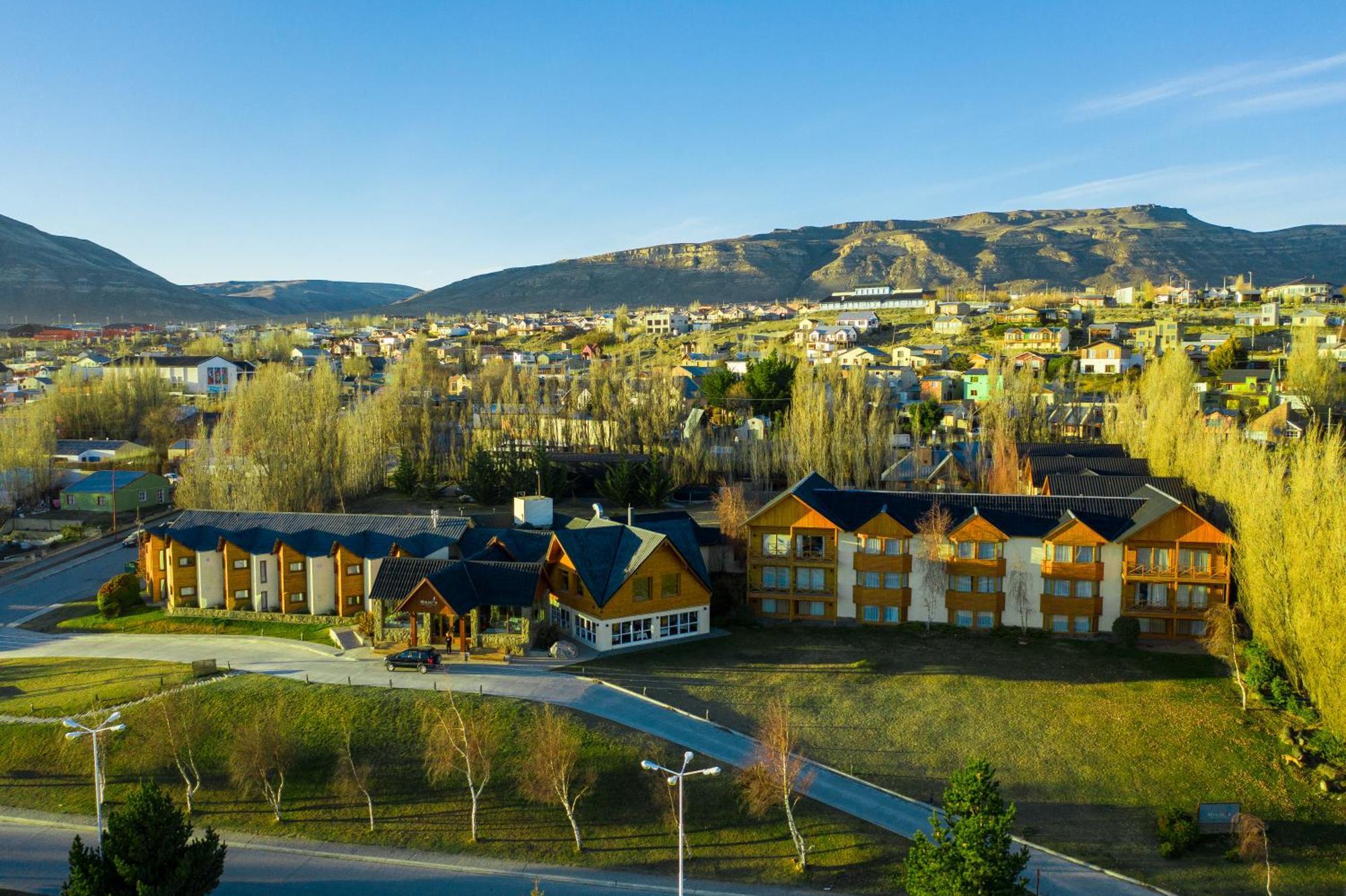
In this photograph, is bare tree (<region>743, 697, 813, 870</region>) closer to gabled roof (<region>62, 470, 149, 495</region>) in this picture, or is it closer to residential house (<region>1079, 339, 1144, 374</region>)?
gabled roof (<region>62, 470, 149, 495</region>)

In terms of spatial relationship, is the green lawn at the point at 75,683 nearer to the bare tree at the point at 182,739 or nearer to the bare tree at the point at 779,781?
the bare tree at the point at 182,739

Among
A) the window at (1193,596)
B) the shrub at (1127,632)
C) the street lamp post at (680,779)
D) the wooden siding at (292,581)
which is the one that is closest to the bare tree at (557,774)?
the street lamp post at (680,779)

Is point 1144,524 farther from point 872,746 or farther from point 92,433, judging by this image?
point 92,433

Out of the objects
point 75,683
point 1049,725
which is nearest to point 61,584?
point 75,683

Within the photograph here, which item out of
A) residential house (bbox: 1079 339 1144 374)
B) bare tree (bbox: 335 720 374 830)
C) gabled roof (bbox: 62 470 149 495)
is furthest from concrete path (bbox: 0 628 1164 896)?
residential house (bbox: 1079 339 1144 374)

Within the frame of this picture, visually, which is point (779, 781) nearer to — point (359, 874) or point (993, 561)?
point (359, 874)

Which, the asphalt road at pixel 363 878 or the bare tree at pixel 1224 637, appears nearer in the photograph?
the asphalt road at pixel 363 878
